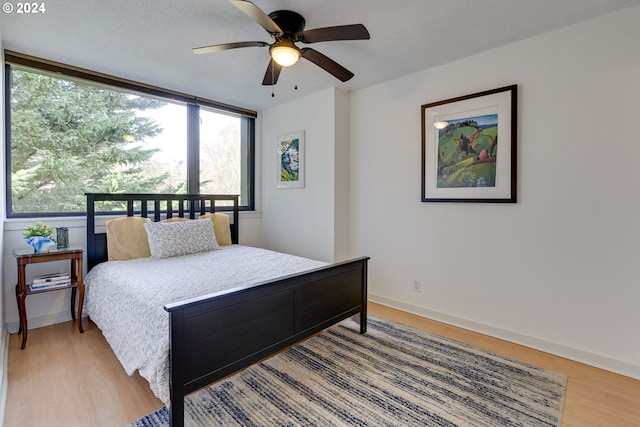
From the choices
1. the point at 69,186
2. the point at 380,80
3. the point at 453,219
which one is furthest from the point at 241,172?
the point at 453,219

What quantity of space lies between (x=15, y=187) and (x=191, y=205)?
1574mm

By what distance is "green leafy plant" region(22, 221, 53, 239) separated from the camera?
2.64 meters

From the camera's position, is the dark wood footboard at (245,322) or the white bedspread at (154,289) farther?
the white bedspread at (154,289)

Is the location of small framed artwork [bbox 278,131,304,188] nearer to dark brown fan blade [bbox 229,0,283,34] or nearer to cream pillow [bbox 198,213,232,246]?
cream pillow [bbox 198,213,232,246]

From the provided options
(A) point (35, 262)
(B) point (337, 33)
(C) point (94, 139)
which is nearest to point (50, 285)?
(A) point (35, 262)

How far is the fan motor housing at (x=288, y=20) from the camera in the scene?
2092mm

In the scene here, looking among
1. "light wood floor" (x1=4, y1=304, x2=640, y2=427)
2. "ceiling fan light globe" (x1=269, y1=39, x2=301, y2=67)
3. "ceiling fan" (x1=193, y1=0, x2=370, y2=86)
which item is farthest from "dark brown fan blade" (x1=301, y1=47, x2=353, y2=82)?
"light wood floor" (x1=4, y1=304, x2=640, y2=427)

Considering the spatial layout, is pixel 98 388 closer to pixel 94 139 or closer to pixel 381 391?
pixel 381 391

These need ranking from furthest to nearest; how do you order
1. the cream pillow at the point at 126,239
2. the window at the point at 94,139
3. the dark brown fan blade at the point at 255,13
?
the cream pillow at the point at 126,239
the window at the point at 94,139
the dark brown fan blade at the point at 255,13

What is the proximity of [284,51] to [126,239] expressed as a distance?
241 cm

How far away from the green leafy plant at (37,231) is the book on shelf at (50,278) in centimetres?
37

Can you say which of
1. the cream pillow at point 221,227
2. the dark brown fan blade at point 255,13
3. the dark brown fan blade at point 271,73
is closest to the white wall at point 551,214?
the dark brown fan blade at point 271,73

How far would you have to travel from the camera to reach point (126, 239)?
3.06 m

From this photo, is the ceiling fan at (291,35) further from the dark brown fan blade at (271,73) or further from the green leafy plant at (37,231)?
the green leafy plant at (37,231)
